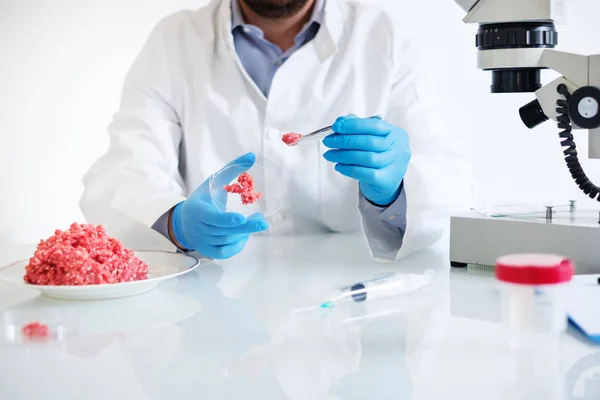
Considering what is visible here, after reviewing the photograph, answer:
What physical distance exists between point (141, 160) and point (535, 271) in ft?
3.88

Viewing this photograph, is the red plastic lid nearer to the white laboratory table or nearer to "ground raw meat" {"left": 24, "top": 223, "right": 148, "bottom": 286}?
the white laboratory table

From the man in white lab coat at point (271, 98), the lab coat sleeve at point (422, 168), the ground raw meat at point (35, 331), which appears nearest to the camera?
the ground raw meat at point (35, 331)

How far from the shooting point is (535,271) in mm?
713

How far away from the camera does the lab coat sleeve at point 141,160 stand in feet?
5.21

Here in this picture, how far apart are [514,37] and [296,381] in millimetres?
694

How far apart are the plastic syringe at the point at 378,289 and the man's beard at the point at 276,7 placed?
942 millimetres

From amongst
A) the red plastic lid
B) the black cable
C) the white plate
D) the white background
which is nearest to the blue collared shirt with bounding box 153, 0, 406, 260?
the white plate

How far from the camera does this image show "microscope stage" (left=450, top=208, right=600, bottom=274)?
1.17m

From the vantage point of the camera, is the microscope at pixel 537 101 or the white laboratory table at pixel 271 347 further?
the microscope at pixel 537 101

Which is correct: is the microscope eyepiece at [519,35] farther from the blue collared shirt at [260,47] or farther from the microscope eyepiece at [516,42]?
the blue collared shirt at [260,47]

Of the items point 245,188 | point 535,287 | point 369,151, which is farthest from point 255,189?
point 535,287

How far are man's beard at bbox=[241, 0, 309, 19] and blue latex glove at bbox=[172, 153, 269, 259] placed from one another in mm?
647

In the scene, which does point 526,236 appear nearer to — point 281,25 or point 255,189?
point 255,189

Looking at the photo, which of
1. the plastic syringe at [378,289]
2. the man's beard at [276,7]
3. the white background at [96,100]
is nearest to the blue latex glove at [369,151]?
the plastic syringe at [378,289]
